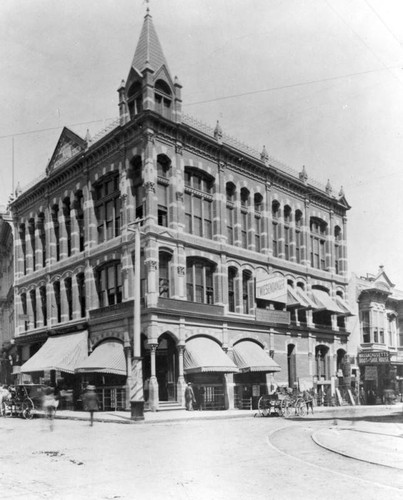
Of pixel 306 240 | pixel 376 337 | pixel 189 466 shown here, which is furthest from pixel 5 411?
pixel 376 337

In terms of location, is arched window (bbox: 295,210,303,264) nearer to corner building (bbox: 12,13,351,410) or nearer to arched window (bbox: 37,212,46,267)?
corner building (bbox: 12,13,351,410)

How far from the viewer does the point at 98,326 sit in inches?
1213

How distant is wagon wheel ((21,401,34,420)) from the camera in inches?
966

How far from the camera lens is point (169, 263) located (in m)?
28.8

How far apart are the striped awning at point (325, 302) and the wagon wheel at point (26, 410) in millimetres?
20158

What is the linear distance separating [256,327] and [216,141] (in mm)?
→ 10995

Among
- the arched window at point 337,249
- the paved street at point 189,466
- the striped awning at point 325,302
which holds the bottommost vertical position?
the paved street at point 189,466

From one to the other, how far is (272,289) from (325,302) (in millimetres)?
6236

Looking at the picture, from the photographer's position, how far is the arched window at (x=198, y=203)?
30.4 m

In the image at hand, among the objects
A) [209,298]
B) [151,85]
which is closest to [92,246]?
[209,298]

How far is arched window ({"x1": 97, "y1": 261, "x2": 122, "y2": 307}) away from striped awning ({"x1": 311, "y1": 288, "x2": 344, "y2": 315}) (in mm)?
14261

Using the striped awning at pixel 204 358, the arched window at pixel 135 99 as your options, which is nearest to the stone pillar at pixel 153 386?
the striped awning at pixel 204 358

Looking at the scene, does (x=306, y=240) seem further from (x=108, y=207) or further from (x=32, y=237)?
(x=32, y=237)

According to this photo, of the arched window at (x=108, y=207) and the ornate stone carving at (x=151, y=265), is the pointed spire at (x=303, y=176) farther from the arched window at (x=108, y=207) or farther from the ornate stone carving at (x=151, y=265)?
the ornate stone carving at (x=151, y=265)
